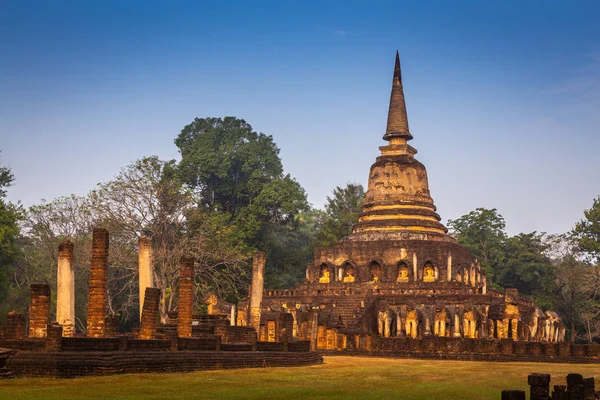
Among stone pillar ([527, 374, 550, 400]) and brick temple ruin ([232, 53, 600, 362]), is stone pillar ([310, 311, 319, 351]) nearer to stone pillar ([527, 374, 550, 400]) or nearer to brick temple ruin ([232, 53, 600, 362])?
brick temple ruin ([232, 53, 600, 362])

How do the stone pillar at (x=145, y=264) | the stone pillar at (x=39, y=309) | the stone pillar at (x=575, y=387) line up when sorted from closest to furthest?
the stone pillar at (x=575, y=387) → the stone pillar at (x=39, y=309) → the stone pillar at (x=145, y=264)

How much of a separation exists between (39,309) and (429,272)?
2506 cm

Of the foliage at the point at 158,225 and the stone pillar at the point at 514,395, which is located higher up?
the foliage at the point at 158,225

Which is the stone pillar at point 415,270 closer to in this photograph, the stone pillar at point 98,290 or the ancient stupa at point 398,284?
the ancient stupa at point 398,284

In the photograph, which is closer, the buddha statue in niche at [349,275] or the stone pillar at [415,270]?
the stone pillar at [415,270]

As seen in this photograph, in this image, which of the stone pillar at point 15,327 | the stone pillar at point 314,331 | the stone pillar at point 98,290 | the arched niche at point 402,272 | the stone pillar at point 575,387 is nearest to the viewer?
the stone pillar at point 575,387

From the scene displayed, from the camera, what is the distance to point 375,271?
45719 millimetres

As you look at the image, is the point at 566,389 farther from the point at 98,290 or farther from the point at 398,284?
the point at 398,284

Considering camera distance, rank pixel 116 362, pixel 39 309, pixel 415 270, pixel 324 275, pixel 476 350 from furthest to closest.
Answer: pixel 324 275
pixel 415 270
pixel 476 350
pixel 39 309
pixel 116 362

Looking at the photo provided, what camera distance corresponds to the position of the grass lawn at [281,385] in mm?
14883

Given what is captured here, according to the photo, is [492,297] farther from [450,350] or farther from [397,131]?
[397,131]

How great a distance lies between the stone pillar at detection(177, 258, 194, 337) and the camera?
81.1 ft

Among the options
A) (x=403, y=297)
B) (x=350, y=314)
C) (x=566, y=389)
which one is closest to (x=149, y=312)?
(x=566, y=389)

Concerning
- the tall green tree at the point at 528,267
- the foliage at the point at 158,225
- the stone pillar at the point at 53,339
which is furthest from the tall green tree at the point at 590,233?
the stone pillar at the point at 53,339
